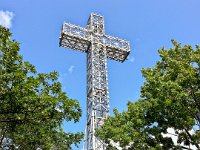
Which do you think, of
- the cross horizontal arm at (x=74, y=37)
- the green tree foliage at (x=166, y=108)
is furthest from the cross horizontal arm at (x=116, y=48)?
the green tree foliage at (x=166, y=108)

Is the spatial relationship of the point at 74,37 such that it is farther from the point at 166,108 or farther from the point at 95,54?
the point at 166,108

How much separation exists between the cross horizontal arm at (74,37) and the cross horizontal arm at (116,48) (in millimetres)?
1791

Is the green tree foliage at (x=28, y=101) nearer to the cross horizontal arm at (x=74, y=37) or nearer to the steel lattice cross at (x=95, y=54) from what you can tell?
the steel lattice cross at (x=95, y=54)

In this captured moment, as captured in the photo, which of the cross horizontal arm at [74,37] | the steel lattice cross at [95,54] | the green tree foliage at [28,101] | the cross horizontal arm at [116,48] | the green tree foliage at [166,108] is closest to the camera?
the green tree foliage at [28,101]

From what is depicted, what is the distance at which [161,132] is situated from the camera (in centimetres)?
1588

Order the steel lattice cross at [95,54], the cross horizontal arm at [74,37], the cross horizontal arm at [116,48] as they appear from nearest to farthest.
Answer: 1. the steel lattice cross at [95,54]
2. the cross horizontal arm at [74,37]
3. the cross horizontal arm at [116,48]

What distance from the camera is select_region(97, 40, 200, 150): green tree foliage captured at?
15031mm

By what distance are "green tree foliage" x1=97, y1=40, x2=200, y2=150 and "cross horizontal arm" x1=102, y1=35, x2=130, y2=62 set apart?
14031mm

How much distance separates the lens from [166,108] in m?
15.3

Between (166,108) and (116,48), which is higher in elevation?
(116,48)

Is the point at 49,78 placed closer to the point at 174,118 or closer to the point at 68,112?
the point at 68,112

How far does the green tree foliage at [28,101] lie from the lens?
11992mm

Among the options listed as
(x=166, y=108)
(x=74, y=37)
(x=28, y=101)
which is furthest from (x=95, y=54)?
(x=28, y=101)

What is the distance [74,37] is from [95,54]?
2342 millimetres
